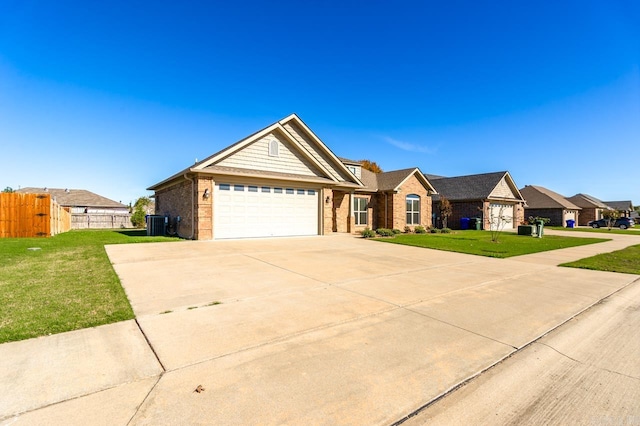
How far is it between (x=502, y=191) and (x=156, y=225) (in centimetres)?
3066

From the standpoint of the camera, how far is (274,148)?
1678 centimetres

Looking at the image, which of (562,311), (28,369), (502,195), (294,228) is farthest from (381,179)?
(28,369)

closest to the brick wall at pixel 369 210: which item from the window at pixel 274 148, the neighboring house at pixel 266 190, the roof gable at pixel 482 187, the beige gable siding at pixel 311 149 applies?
the neighboring house at pixel 266 190

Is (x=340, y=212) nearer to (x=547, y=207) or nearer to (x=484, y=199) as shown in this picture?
(x=484, y=199)

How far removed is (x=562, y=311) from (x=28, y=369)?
7292 mm

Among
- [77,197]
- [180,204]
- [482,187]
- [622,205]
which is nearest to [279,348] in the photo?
[180,204]

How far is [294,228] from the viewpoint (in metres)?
17.4

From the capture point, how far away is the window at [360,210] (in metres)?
22.9

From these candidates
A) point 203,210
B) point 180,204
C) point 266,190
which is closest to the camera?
point 203,210

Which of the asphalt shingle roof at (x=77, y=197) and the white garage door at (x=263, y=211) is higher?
the asphalt shingle roof at (x=77, y=197)

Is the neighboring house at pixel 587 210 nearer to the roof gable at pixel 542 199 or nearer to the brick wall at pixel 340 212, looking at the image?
the roof gable at pixel 542 199

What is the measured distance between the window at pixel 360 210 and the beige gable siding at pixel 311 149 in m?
3.01

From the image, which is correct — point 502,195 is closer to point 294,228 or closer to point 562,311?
point 294,228

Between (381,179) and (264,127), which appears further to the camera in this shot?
(381,179)
